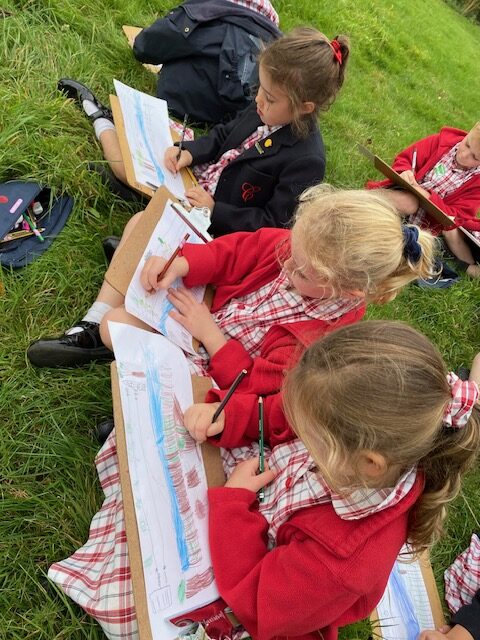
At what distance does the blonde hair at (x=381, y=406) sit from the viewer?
1.04m

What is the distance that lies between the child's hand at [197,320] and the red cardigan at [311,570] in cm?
69

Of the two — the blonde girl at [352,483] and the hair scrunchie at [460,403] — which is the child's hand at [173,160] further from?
the hair scrunchie at [460,403]

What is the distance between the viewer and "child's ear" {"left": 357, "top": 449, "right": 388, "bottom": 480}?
3.50 ft

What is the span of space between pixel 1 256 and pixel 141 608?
133 cm

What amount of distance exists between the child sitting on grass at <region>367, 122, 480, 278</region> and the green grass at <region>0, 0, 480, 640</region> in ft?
0.88

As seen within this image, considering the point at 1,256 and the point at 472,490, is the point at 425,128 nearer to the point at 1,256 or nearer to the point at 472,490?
the point at 472,490

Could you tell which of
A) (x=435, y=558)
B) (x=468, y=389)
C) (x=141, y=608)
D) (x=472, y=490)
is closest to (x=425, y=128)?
(x=472, y=490)

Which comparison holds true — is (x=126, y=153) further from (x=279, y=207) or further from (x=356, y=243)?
(x=356, y=243)

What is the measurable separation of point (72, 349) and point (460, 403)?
1264 millimetres

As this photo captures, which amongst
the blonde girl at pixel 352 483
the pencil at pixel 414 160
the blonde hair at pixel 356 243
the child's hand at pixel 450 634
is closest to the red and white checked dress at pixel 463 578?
the child's hand at pixel 450 634

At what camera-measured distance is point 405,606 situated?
183 cm

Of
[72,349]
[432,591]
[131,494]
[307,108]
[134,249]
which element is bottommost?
[432,591]

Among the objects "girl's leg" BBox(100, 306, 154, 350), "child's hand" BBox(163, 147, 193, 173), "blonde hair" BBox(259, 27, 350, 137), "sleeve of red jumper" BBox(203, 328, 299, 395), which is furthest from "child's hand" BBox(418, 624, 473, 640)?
"child's hand" BBox(163, 147, 193, 173)

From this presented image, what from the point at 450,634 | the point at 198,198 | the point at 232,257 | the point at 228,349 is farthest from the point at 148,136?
the point at 450,634
